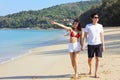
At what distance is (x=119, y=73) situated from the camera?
35.0 feet

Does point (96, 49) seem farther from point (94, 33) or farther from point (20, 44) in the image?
point (20, 44)

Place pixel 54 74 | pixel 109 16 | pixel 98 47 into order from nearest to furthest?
pixel 98 47 < pixel 54 74 < pixel 109 16

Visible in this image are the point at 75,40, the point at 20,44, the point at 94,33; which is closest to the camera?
the point at 94,33

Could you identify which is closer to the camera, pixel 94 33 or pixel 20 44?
pixel 94 33

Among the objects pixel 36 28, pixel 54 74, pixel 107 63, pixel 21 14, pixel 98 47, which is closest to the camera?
pixel 98 47

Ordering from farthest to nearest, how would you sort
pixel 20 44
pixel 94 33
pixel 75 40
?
1. pixel 20 44
2. pixel 75 40
3. pixel 94 33

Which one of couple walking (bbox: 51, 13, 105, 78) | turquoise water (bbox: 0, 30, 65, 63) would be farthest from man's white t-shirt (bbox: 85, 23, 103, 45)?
turquoise water (bbox: 0, 30, 65, 63)

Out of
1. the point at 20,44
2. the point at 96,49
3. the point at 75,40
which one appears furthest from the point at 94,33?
the point at 20,44

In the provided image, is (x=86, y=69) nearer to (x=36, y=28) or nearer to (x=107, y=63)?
(x=107, y=63)

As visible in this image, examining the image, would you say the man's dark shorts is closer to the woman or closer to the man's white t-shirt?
the man's white t-shirt

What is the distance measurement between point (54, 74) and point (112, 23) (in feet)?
235

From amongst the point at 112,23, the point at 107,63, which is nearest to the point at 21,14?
the point at 112,23

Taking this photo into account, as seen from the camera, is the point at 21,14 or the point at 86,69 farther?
the point at 21,14

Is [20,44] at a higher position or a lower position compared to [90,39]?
lower
